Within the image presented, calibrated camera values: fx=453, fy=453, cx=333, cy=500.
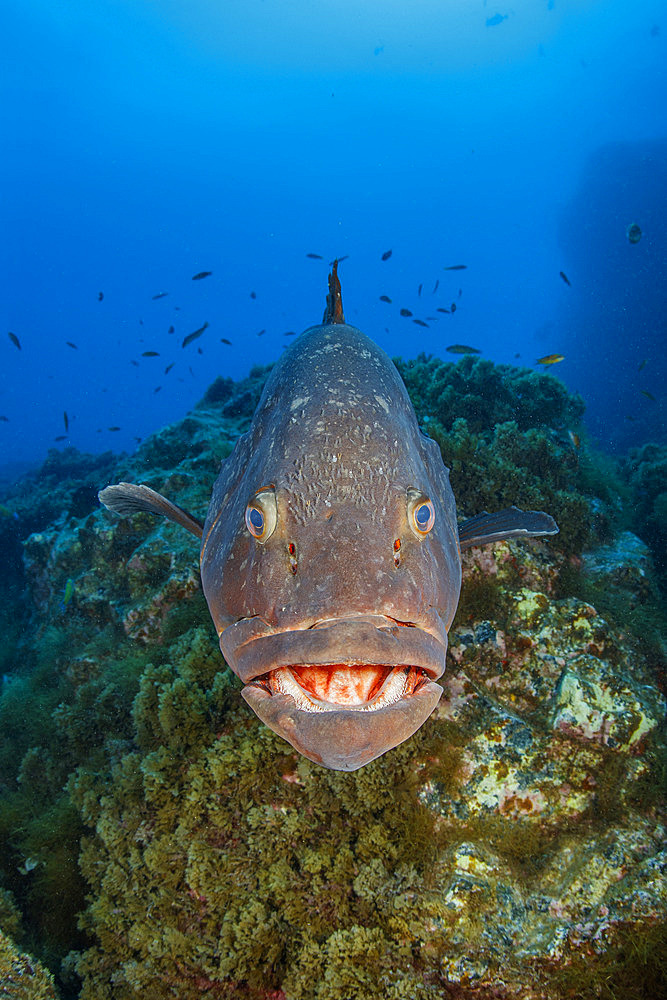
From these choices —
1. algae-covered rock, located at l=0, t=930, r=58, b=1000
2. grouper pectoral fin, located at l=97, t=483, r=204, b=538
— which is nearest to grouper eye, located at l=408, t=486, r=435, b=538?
grouper pectoral fin, located at l=97, t=483, r=204, b=538

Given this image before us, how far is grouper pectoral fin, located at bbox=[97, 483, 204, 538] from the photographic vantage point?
13.0 feet

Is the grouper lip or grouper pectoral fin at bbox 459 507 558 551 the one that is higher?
the grouper lip

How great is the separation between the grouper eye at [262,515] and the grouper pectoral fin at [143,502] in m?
1.55

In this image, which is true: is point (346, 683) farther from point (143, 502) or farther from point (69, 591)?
point (69, 591)

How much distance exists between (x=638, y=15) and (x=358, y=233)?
74085 mm

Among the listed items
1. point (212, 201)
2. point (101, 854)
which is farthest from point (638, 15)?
point (101, 854)

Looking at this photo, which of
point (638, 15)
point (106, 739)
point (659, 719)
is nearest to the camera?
point (659, 719)

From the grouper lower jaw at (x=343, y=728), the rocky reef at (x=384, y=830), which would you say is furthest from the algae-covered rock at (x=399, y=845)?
the grouper lower jaw at (x=343, y=728)

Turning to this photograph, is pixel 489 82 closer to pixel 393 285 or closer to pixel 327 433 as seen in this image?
pixel 393 285

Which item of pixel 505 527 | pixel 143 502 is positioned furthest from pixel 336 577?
pixel 143 502

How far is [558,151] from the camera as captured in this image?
99.6 m

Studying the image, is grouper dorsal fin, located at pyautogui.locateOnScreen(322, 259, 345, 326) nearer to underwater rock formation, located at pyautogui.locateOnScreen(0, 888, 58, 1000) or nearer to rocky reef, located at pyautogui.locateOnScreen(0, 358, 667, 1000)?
rocky reef, located at pyautogui.locateOnScreen(0, 358, 667, 1000)

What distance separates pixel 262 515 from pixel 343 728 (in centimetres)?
108

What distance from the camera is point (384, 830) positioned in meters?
2.94
